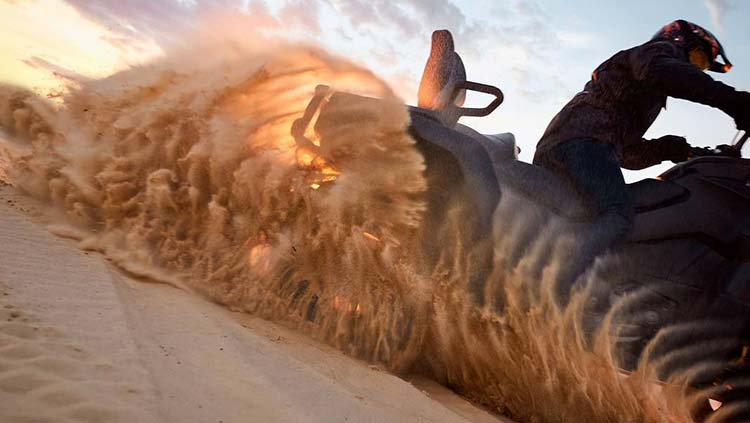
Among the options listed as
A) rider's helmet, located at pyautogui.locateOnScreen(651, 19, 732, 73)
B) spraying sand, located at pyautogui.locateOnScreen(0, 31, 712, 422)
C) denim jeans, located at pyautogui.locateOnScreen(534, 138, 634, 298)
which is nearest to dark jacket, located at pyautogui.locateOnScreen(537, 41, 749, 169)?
rider's helmet, located at pyautogui.locateOnScreen(651, 19, 732, 73)

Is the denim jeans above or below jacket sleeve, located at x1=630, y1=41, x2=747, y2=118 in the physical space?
below

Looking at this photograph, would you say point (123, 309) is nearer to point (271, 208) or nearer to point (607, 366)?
point (271, 208)

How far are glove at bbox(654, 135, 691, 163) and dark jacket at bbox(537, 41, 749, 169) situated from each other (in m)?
0.19

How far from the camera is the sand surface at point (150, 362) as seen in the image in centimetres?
148

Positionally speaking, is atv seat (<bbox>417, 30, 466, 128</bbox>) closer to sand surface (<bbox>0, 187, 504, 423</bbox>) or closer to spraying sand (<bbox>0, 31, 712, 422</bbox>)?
spraying sand (<bbox>0, 31, 712, 422</bbox>)

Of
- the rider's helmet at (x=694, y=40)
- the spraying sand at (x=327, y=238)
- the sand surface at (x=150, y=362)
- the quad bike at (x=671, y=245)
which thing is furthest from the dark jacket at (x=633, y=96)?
the sand surface at (x=150, y=362)

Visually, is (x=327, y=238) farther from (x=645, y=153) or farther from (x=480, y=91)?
(x=645, y=153)

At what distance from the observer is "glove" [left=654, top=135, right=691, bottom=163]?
3348mm

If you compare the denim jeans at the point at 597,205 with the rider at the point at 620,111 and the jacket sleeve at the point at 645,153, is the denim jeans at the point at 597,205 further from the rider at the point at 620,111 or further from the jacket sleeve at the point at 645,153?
the jacket sleeve at the point at 645,153

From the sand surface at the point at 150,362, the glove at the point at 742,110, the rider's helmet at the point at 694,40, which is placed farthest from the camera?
the rider's helmet at the point at 694,40

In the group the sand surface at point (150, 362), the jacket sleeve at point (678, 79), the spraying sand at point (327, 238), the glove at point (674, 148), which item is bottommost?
the sand surface at point (150, 362)

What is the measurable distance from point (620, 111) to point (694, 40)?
624 millimetres

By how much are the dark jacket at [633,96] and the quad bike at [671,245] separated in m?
0.32

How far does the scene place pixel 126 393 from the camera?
4.99ft
